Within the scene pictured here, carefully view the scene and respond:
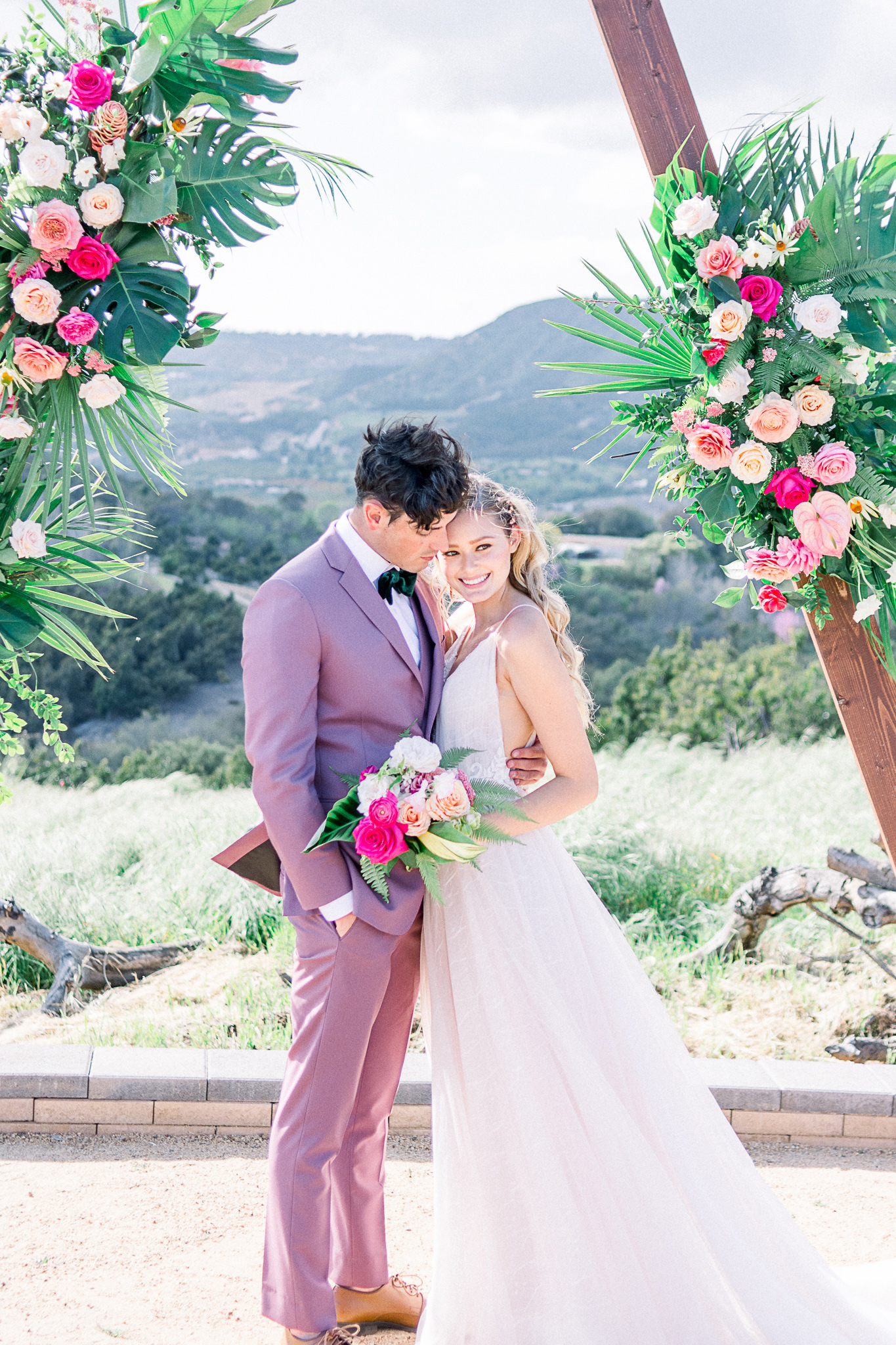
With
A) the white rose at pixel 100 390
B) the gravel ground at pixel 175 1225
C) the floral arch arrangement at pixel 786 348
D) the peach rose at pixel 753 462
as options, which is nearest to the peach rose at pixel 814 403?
the floral arch arrangement at pixel 786 348

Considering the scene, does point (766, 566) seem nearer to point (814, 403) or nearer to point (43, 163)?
point (814, 403)

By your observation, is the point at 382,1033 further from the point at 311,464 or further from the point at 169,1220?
the point at 311,464

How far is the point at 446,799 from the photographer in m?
2.16

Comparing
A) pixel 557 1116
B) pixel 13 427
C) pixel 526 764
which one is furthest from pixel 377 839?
pixel 13 427

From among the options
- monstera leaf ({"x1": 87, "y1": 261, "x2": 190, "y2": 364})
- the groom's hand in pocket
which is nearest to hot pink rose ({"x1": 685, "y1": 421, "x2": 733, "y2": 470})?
the groom's hand in pocket

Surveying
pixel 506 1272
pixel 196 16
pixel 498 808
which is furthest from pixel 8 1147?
pixel 196 16

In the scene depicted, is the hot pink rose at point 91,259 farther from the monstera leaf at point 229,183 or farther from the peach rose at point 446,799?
the peach rose at point 446,799

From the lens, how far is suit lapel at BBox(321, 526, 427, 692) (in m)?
2.37

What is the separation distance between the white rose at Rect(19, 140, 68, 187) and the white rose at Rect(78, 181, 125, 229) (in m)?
0.07

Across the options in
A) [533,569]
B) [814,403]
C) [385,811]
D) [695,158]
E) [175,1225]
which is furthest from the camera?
[175,1225]

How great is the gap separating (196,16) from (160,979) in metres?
3.93

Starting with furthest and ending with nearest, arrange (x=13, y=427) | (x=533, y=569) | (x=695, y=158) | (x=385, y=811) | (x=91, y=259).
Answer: (x=533, y=569), (x=695, y=158), (x=13, y=427), (x=91, y=259), (x=385, y=811)

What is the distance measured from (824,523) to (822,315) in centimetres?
47

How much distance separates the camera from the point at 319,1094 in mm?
2307
